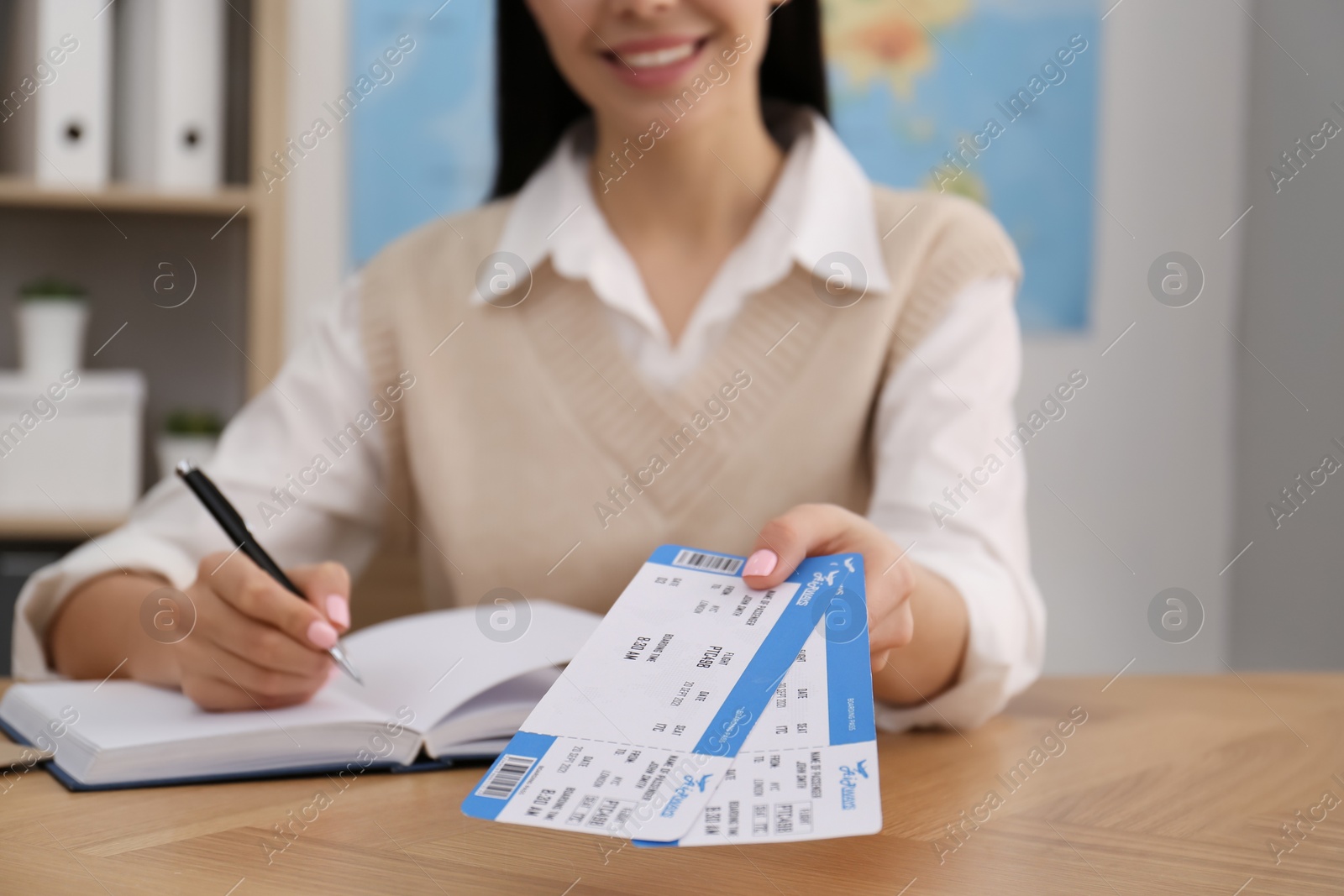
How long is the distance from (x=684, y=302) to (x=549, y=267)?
0.15 metres

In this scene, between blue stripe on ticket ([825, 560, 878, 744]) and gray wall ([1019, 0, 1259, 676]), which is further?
gray wall ([1019, 0, 1259, 676])

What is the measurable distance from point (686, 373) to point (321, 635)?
1.77 ft

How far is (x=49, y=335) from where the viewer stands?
5.66 ft

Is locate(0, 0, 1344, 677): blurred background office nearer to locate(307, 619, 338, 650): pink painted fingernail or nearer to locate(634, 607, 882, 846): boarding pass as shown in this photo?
locate(307, 619, 338, 650): pink painted fingernail

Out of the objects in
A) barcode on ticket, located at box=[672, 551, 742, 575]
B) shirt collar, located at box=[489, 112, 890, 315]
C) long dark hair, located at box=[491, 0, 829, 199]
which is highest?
long dark hair, located at box=[491, 0, 829, 199]

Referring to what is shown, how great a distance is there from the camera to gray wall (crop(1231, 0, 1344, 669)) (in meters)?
1.86

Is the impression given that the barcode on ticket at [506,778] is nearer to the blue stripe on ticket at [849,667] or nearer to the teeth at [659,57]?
the blue stripe on ticket at [849,667]

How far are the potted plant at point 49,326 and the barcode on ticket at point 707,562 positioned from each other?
4.77 feet

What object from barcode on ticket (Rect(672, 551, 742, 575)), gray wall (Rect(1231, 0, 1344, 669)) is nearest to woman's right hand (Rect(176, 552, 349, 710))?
barcode on ticket (Rect(672, 551, 742, 575))

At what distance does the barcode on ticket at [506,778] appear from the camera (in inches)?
17.4

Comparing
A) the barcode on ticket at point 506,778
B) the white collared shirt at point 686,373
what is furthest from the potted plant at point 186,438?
the barcode on ticket at point 506,778

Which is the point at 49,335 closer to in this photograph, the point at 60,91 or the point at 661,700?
the point at 60,91

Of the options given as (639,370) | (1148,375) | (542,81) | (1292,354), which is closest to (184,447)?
(542,81)

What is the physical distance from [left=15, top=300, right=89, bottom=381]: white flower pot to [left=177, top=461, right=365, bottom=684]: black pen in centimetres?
114
